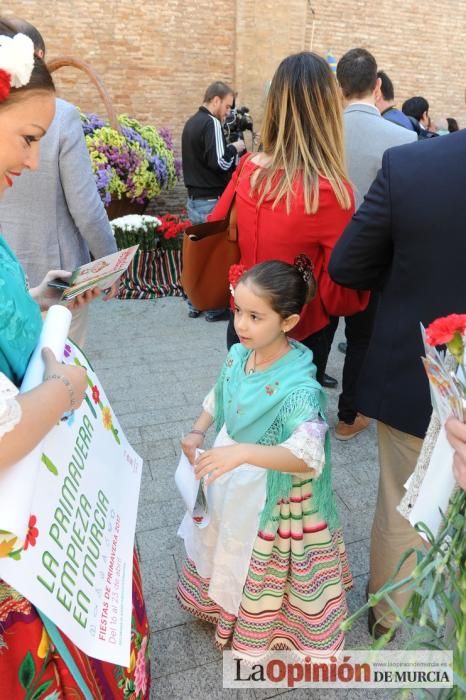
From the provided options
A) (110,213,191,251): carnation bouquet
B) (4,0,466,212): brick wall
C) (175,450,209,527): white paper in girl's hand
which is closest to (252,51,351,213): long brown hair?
(175,450,209,527): white paper in girl's hand

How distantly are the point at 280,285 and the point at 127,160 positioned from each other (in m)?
4.58

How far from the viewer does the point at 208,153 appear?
504 cm

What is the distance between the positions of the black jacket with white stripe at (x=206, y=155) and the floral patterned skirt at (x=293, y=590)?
4108 millimetres

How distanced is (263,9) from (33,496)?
888 centimetres

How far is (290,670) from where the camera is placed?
1838 millimetres

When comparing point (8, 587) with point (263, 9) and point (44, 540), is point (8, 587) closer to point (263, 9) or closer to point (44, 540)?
point (44, 540)

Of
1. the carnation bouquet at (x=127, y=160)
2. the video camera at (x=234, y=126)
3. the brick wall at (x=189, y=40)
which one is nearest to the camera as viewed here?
the carnation bouquet at (x=127, y=160)

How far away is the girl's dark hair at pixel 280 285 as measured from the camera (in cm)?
160

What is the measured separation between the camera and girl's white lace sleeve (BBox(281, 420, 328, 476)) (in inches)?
57.7

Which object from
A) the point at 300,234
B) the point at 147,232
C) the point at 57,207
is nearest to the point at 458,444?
the point at 300,234

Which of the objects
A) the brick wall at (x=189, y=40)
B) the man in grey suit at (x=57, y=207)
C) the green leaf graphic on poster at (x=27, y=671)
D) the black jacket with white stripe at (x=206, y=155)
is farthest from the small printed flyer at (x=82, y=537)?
the brick wall at (x=189, y=40)

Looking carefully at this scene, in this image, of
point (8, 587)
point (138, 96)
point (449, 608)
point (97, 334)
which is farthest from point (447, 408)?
point (138, 96)

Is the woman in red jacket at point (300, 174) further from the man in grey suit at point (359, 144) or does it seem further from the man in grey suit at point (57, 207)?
the man in grey suit at point (359, 144)

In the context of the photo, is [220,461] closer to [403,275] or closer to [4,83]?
[403,275]
